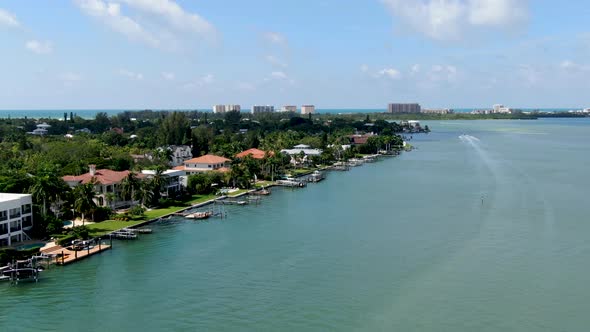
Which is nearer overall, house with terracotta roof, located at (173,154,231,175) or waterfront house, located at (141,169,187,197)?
waterfront house, located at (141,169,187,197)

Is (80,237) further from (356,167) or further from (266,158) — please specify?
(356,167)

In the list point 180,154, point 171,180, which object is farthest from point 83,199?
point 180,154

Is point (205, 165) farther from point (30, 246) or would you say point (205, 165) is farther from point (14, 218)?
point (30, 246)

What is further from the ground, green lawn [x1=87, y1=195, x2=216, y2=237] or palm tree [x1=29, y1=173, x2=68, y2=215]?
palm tree [x1=29, y1=173, x2=68, y2=215]

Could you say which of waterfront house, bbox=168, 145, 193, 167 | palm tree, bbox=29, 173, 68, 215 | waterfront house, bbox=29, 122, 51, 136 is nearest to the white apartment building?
palm tree, bbox=29, 173, 68, 215

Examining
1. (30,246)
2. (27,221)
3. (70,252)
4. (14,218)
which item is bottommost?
(70,252)

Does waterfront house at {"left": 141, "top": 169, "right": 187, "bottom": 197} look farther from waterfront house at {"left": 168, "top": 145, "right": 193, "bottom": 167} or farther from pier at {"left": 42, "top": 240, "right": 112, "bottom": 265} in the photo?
waterfront house at {"left": 168, "top": 145, "right": 193, "bottom": 167}

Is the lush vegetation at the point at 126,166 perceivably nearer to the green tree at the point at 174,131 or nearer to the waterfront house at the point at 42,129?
the green tree at the point at 174,131

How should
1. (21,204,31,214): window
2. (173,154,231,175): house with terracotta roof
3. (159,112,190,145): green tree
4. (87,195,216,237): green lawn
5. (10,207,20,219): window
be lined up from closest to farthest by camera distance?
(10,207,20,219): window → (21,204,31,214): window → (87,195,216,237): green lawn → (173,154,231,175): house with terracotta roof → (159,112,190,145): green tree
